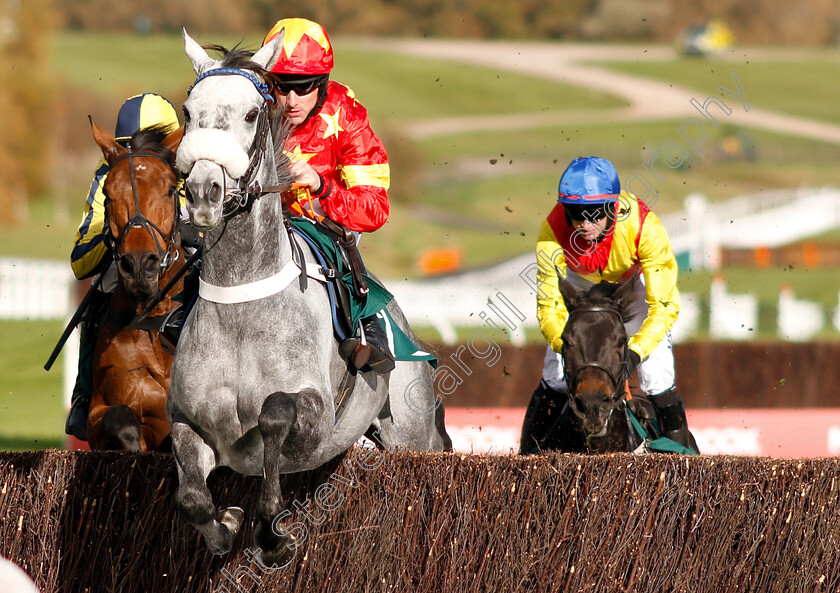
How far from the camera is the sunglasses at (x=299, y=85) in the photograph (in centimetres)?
426

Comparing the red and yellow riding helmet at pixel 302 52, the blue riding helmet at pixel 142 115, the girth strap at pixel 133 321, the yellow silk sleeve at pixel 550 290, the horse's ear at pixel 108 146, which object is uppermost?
the red and yellow riding helmet at pixel 302 52

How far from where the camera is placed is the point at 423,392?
5078mm

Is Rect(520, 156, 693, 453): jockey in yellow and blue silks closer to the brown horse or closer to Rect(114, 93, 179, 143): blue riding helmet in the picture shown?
the brown horse

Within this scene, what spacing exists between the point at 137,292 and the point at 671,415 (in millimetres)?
2809

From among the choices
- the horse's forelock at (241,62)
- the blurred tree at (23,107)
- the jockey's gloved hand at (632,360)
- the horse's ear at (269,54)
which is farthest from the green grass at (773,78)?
the horse's forelock at (241,62)

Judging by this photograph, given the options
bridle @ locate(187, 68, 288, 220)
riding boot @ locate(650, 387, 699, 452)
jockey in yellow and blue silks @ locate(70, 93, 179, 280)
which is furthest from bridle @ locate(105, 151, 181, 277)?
riding boot @ locate(650, 387, 699, 452)

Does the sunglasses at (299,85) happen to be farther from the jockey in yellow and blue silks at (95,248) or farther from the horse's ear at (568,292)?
the horse's ear at (568,292)

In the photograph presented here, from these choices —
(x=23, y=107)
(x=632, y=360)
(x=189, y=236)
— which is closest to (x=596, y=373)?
(x=632, y=360)

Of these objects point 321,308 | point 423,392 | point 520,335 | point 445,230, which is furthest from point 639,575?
point 445,230

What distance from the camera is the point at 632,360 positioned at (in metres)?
4.99

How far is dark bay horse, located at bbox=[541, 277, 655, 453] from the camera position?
187 inches

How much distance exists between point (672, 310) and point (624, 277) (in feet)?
1.11

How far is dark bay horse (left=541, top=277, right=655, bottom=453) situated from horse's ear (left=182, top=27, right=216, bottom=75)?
84.0 inches

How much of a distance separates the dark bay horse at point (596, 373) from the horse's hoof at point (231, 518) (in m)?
1.64
